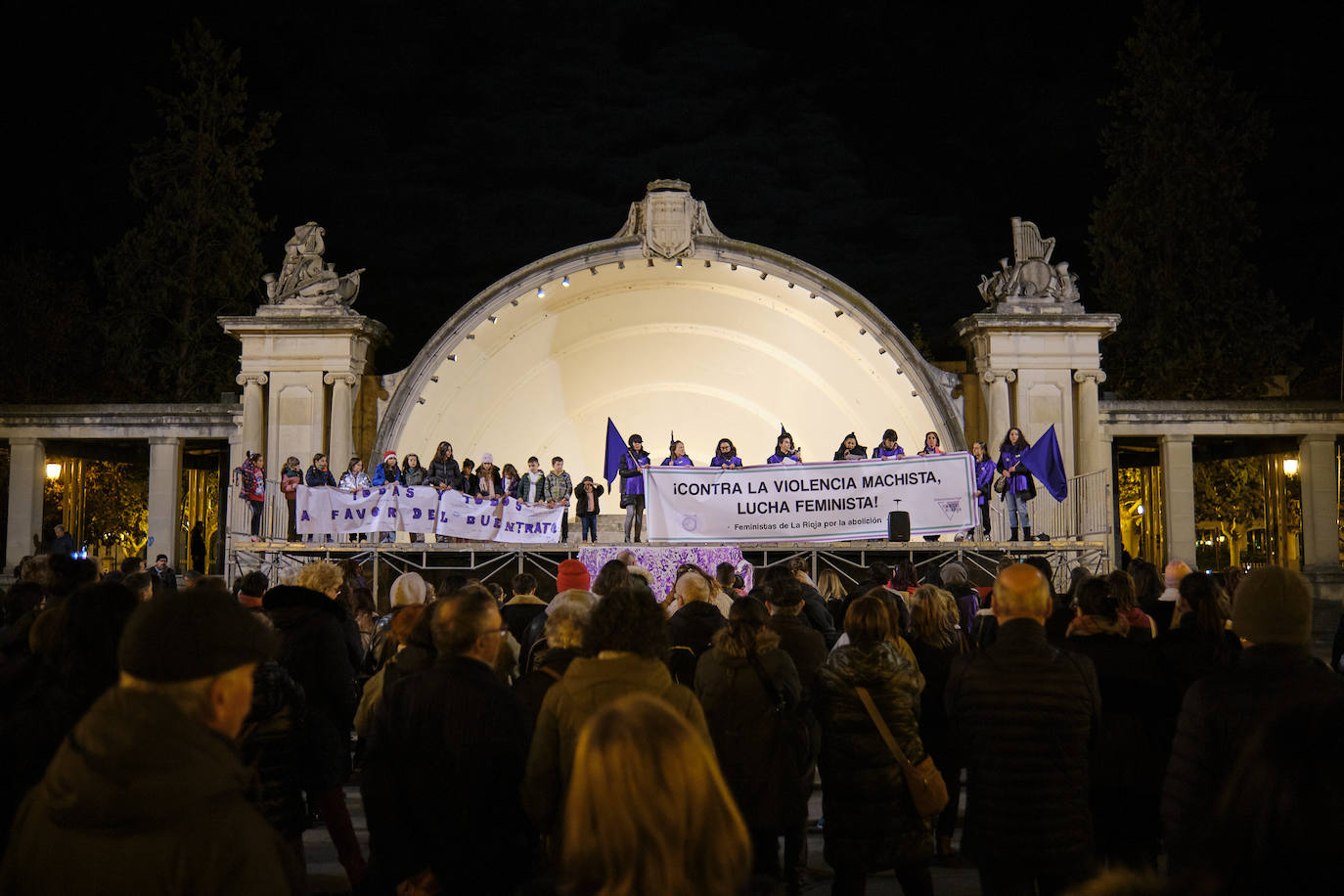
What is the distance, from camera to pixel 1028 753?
4.64 meters

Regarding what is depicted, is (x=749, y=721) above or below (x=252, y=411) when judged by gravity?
below

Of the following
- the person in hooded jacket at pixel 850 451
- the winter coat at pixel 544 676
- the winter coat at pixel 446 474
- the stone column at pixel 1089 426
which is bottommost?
the winter coat at pixel 544 676

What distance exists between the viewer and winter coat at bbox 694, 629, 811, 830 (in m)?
5.38

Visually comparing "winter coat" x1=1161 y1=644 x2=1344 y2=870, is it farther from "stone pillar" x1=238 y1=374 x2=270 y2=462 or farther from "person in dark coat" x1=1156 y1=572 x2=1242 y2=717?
"stone pillar" x1=238 y1=374 x2=270 y2=462

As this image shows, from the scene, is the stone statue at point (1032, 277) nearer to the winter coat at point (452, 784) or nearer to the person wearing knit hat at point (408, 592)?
the person wearing knit hat at point (408, 592)

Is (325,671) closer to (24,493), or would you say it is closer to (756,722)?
(756,722)

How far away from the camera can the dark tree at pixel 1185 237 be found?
3534 centimetres

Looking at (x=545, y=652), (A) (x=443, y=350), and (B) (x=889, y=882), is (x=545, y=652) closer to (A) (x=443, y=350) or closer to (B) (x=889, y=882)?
(B) (x=889, y=882)

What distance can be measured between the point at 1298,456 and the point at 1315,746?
2455cm

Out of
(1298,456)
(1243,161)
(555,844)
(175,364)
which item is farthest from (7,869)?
(1243,161)

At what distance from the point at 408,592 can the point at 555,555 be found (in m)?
13.4

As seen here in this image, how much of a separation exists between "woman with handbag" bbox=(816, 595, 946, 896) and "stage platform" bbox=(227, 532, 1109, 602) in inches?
482

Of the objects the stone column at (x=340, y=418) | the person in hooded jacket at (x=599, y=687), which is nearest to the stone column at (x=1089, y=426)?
the stone column at (x=340, y=418)

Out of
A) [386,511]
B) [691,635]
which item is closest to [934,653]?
[691,635]
